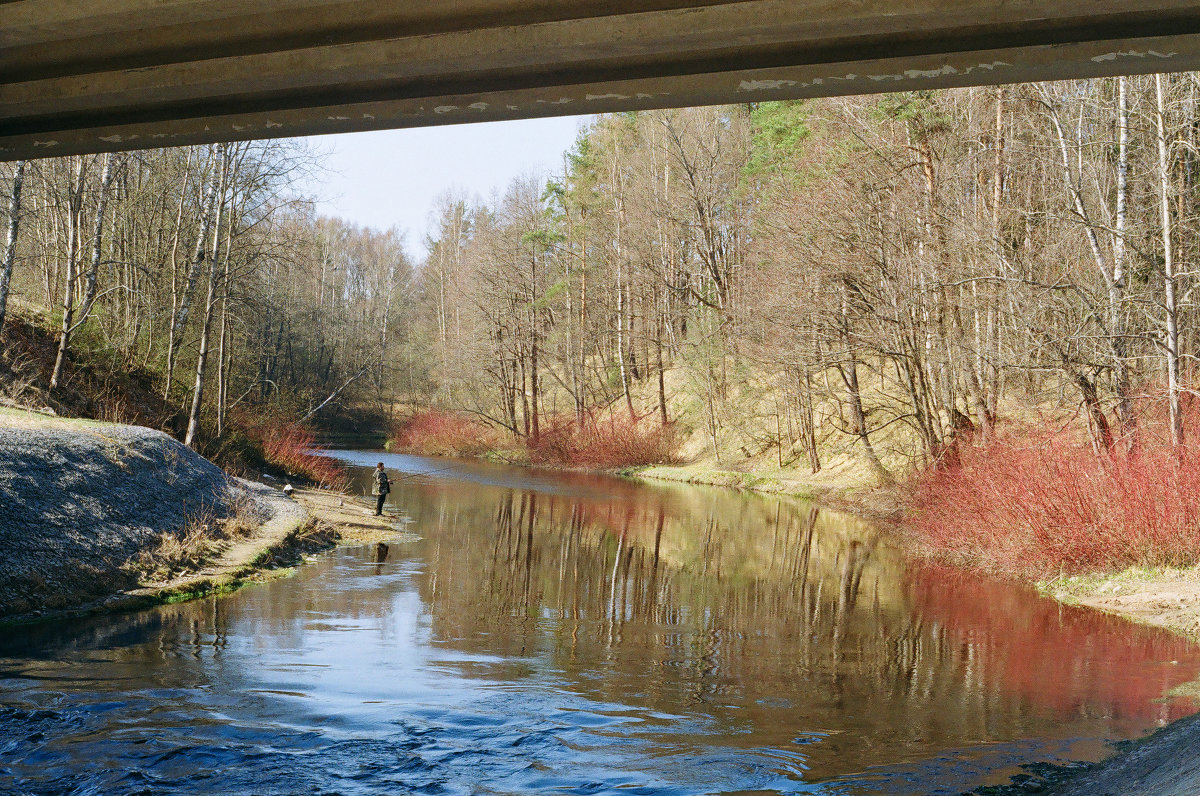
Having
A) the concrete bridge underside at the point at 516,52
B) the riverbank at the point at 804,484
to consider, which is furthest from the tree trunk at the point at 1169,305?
the concrete bridge underside at the point at 516,52

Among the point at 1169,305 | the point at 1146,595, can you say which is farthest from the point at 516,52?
the point at 1169,305

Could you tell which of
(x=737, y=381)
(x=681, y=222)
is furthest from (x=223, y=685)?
(x=681, y=222)

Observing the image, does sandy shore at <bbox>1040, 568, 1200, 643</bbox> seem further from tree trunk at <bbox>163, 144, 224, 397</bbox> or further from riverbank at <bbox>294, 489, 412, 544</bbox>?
tree trunk at <bbox>163, 144, 224, 397</bbox>

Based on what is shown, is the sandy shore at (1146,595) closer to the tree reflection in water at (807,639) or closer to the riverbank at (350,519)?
the tree reflection in water at (807,639)

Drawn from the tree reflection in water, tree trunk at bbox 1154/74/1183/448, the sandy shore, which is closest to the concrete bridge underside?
the tree reflection in water

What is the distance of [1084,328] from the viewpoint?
1814cm

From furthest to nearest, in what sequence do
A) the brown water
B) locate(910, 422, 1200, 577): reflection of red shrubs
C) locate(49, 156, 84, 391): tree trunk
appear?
locate(49, 156, 84, 391): tree trunk < locate(910, 422, 1200, 577): reflection of red shrubs < the brown water

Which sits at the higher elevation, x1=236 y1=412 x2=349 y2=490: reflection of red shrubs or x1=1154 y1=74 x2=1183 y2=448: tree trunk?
x1=1154 y1=74 x2=1183 y2=448: tree trunk

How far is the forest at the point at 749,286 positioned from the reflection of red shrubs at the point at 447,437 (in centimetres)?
19

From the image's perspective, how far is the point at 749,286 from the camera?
35.6 metres

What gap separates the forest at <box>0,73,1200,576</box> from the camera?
1897cm

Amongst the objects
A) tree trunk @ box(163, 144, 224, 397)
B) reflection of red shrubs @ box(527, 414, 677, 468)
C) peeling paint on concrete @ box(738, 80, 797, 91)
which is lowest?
reflection of red shrubs @ box(527, 414, 677, 468)

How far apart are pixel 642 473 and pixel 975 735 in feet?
113

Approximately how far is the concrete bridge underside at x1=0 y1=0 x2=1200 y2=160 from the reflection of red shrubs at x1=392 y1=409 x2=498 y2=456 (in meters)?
46.4
